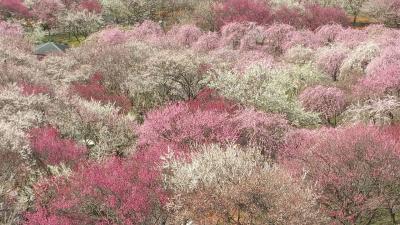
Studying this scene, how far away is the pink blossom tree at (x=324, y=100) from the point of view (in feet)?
139

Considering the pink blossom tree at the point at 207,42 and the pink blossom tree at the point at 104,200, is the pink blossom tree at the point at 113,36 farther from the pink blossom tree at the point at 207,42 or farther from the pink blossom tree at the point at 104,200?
the pink blossom tree at the point at 104,200

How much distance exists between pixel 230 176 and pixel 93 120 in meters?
15.9

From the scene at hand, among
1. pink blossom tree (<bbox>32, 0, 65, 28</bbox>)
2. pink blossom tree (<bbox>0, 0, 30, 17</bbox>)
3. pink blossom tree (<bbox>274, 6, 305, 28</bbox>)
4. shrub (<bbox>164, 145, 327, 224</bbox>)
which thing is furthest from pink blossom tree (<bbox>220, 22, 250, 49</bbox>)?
pink blossom tree (<bbox>0, 0, 30, 17</bbox>)

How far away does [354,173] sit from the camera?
943 inches

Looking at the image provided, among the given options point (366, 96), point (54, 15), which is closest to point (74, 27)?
point (54, 15)

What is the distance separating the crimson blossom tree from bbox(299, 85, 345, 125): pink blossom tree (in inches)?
611

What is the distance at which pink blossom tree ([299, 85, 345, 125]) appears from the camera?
42.3 meters

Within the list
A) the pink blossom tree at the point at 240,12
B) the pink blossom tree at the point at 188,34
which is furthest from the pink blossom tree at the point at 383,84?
the pink blossom tree at the point at 240,12

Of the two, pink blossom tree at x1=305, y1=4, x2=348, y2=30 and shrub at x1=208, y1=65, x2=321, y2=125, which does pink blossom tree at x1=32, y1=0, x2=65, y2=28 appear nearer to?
pink blossom tree at x1=305, y1=4, x2=348, y2=30

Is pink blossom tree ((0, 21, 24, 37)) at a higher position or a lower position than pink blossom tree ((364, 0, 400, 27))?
lower

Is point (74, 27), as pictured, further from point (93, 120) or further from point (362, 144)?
point (362, 144)

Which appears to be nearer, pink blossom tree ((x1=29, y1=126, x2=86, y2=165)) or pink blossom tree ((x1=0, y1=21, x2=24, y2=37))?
pink blossom tree ((x1=29, y1=126, x2=86, y2=165))

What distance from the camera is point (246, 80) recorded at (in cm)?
4016

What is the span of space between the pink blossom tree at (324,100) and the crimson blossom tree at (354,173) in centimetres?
1553
